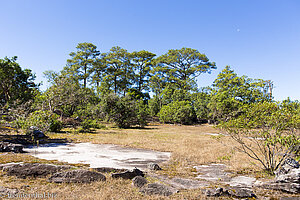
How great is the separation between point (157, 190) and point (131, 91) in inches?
1711

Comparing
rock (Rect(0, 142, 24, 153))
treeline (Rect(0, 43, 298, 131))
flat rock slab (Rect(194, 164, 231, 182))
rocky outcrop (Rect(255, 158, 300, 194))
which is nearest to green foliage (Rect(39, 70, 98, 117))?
treeline (Rect(0, 43, 298, 131))

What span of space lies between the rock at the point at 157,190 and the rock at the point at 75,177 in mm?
1344

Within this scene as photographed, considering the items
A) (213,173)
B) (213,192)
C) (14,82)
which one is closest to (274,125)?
A: (213,173)

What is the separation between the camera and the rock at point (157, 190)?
504 cm

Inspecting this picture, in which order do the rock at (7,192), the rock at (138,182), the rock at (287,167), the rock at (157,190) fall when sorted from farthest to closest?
1. the rock at (287,167)
2. the rock at (138,182)
3. the rock at (157,190)
4. the rock at (7,192)

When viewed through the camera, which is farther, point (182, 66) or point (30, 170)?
point (182, 66)

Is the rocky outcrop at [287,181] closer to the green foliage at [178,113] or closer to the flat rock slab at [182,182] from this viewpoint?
the flat rock slab at [182,182]

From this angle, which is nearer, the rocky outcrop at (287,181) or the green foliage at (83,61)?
the rocky outcrop at (287,181)

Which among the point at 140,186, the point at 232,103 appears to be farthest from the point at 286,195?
the point at 232,103

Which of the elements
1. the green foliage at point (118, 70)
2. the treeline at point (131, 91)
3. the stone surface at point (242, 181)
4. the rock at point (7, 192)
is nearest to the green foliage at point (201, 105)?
the treeline at point (131, 91)

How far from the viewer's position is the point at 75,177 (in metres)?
5.64

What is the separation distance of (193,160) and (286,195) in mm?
4399

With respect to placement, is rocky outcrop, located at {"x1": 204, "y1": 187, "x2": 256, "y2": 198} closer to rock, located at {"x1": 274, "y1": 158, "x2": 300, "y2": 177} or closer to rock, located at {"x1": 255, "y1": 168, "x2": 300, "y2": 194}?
rock, located at {"x1": 255, "y1": 168, "x2": 300, "y2": 194}

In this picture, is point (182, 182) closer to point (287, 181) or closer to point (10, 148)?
point (287, 181)
